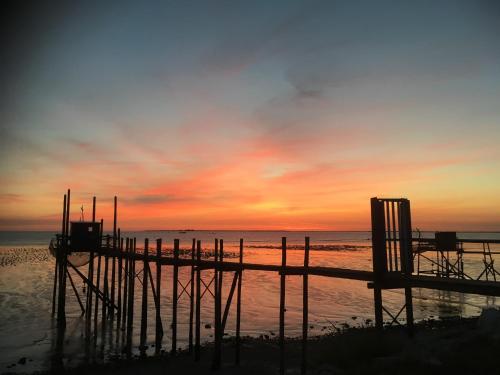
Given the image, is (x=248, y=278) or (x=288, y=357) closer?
(x=288, y=357)

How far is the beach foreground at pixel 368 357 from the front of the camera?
10.0 metres

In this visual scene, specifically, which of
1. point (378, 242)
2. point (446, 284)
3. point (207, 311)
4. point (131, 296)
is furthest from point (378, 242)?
point (207, 311)

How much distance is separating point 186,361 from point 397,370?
7.45m

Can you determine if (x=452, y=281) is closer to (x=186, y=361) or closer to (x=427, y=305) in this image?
(x=186, y=361)

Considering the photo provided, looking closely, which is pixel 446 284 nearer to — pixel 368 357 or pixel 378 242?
pixel 378 242

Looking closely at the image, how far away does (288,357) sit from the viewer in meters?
14.2

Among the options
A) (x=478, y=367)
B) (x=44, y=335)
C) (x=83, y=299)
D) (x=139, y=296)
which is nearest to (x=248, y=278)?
(x=139, y=296)

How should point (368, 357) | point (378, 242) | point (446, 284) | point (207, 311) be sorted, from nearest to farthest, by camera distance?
point (446, 284)
point (378, 242)
point (368, 357)
point (207, 311)

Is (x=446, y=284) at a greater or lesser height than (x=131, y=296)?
greater

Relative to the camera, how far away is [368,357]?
11.8 metres

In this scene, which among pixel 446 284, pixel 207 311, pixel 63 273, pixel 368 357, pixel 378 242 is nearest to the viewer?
pixel 446 284

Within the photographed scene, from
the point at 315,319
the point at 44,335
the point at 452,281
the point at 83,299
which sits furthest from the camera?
the point at 83,299

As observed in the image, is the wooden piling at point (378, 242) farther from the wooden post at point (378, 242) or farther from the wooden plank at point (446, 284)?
the wooden plank at point (446, 284)

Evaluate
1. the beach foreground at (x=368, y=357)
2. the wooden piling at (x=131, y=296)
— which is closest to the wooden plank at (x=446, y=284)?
the beach foreground at (x=368, y=357)
